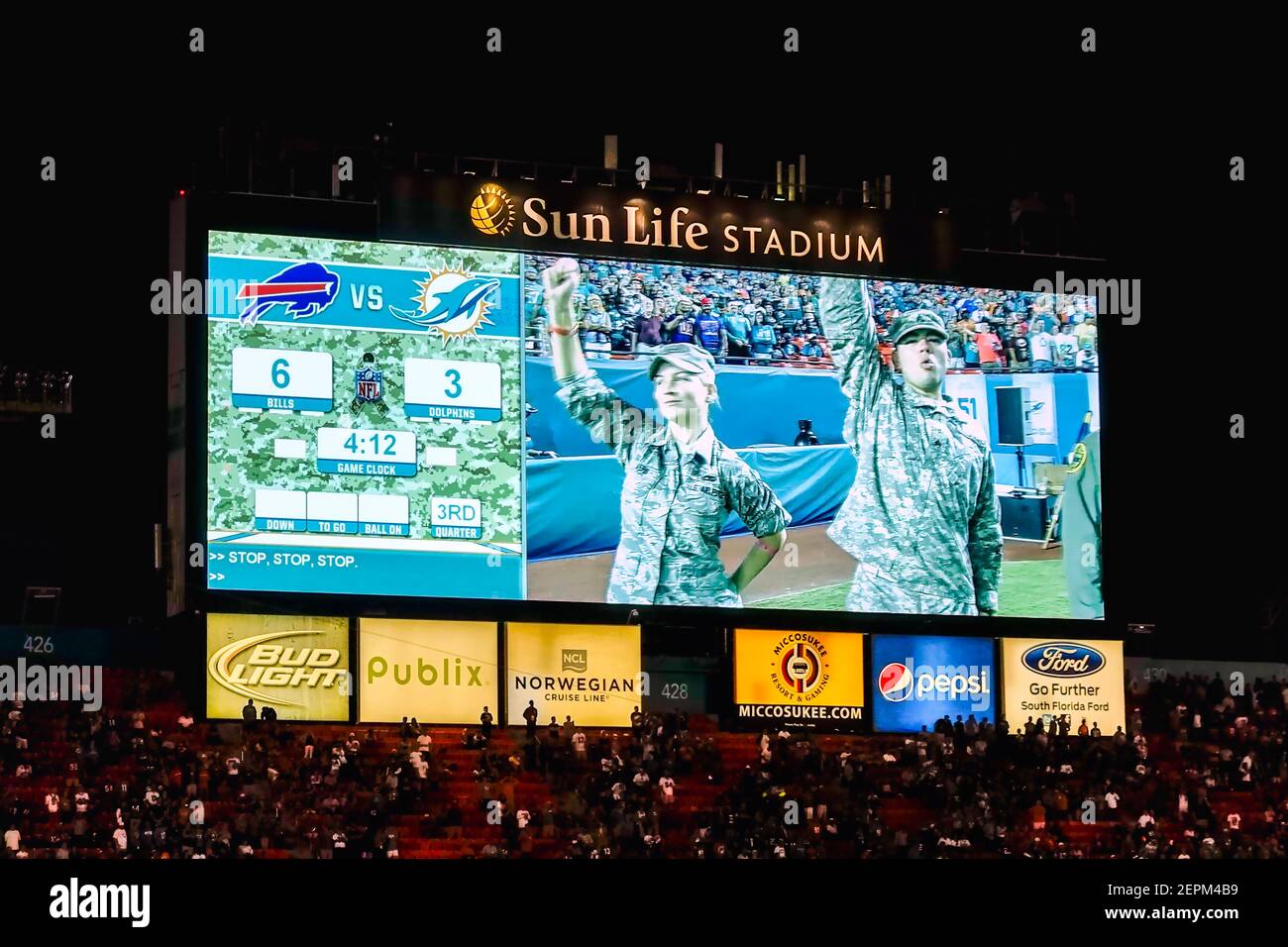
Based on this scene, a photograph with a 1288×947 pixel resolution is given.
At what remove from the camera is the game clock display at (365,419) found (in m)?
29.0

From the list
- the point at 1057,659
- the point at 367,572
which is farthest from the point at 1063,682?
the point at 367,572

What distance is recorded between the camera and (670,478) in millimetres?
30406

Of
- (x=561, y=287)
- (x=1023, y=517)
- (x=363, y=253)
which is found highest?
(x=363, y=253)

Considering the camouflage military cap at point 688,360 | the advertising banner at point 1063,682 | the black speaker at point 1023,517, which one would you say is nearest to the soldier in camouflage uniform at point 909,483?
the black speaker at point 1023,517

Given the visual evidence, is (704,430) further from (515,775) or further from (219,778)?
(219,778)

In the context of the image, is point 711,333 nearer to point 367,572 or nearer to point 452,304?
point 452,304

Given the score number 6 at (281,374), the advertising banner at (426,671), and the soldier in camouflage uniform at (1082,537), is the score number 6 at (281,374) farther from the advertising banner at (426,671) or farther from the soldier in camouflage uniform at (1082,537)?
the soldier in camouflage uniform at (1082,537)

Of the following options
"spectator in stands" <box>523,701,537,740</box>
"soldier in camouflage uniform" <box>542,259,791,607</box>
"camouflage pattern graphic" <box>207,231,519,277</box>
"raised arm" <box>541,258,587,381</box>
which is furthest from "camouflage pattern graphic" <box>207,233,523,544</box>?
"spectator in stands" <box>523,701,537,740</box>

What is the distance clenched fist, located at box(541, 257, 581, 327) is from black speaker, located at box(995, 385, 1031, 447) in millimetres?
5828

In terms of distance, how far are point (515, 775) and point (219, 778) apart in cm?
364

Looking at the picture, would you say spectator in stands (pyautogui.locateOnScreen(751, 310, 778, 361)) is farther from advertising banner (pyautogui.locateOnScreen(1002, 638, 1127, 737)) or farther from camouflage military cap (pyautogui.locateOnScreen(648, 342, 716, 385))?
advertising banner (pyautogui.locateOnScreen(1002, 638, 1127, 737))

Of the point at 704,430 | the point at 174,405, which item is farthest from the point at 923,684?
the point at 174,405

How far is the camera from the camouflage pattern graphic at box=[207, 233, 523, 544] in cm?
2895

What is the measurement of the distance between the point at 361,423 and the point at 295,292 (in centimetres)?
175
